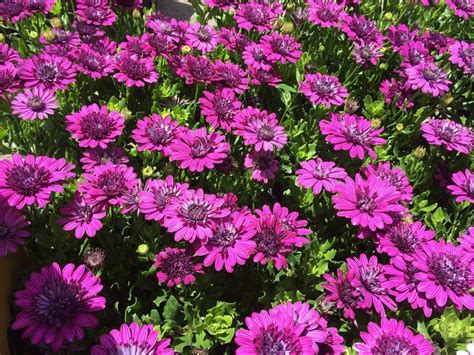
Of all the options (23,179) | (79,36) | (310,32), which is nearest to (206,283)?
(23,179)

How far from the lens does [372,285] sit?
5.89ft

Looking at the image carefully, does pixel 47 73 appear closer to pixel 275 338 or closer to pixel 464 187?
pixel 275 338

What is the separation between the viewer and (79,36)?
9.34ft

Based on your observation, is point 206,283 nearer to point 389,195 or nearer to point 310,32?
point 389,195

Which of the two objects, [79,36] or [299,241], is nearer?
[299,241]

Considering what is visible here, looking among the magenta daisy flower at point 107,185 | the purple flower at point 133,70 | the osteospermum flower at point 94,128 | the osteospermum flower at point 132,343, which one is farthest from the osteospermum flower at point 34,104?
the osteospermum flower at point 132,343

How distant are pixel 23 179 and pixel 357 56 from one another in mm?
2425

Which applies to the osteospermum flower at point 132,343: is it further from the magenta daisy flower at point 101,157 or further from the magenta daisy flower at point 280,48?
the magenta daisy flower at point 280,48

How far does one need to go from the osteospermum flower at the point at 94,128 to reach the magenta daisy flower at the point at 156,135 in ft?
0.39

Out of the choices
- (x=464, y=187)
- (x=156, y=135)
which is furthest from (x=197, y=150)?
(x=464, y=187)

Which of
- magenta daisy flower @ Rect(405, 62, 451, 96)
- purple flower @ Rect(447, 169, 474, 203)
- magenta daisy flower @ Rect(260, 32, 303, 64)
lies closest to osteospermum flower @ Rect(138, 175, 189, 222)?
magenta daisy flower @ Rect(260, 32, 303, 64)

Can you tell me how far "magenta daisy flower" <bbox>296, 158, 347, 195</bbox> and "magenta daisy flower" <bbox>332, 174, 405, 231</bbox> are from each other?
14 centimetres

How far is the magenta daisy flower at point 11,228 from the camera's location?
5.39 ft

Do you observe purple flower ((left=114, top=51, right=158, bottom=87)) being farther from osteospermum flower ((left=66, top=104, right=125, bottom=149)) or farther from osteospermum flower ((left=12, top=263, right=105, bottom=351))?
osteospermum flower ((left=12, top=263, right=105, bottom=351))
